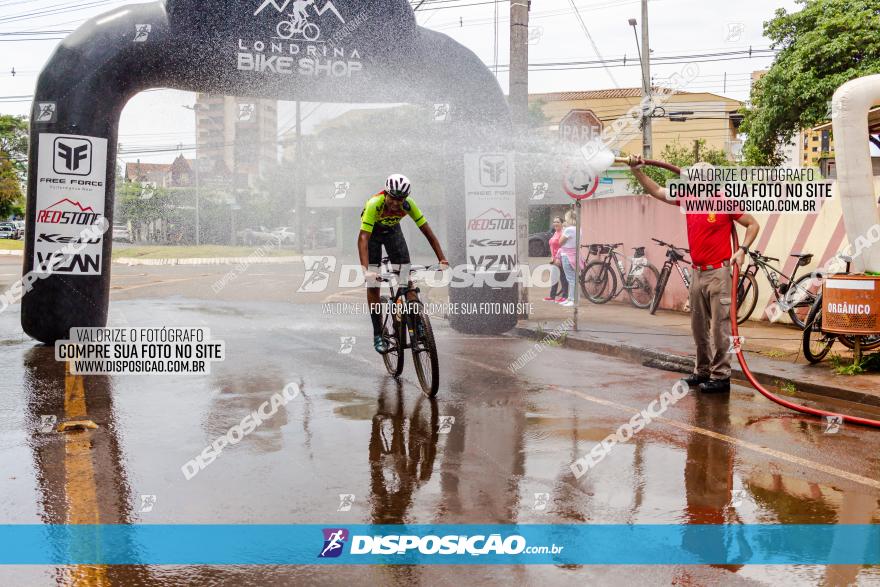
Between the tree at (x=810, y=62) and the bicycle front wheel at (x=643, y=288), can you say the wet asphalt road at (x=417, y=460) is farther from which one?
the tree at (x=810, y=62)

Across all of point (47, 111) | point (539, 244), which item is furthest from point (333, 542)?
point (539, 244)

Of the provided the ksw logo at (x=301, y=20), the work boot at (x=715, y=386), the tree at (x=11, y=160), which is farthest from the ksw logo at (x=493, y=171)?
the tree at (x=11, y=160)

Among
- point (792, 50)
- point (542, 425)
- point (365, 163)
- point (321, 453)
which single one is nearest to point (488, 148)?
point (542, 425)

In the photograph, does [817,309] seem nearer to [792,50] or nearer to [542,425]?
[542,425]

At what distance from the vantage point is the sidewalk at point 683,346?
8109mm

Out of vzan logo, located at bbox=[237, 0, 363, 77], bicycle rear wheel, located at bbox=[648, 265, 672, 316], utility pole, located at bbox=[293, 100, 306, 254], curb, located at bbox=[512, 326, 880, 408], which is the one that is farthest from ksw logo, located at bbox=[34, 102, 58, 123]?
utility pole, located at bbox=[293, 100, 306, 254]

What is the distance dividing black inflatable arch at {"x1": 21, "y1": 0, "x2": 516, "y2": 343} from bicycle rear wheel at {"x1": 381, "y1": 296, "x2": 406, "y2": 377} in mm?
4106

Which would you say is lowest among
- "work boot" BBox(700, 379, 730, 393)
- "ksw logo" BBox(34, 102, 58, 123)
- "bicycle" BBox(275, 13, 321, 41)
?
"work boot" BBox(700, 379, 730, 393)

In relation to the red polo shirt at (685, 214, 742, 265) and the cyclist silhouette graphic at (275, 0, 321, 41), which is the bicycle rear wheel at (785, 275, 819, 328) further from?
the cyclist silhouette graphic at (275, 0, 321, 41)

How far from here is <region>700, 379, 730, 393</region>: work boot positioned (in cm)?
812

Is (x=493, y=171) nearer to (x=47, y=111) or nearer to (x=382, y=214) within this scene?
(x=382, y=214)

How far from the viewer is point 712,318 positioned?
8203mm

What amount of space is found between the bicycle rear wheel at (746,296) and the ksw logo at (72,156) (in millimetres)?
9380

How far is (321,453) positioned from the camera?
227 inches
